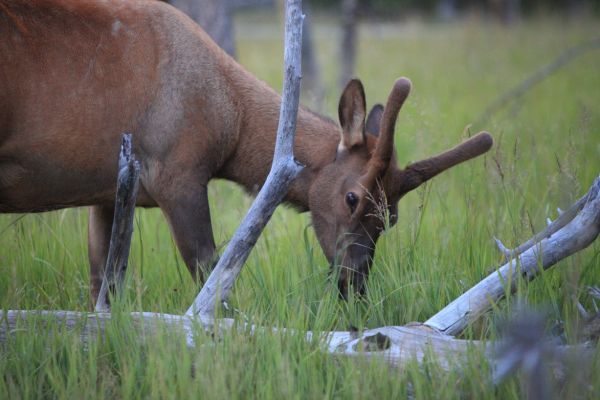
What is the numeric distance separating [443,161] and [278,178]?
108 centimetres

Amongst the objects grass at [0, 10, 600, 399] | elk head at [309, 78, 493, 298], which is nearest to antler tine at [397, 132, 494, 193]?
elk head at [309, 78, 493, 298]

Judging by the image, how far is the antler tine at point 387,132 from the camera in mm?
4047

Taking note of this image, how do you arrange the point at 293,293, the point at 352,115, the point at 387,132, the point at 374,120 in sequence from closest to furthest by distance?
the point at 293,293 → the point at 387,132 → the point at 352,115 → the point at 374,120

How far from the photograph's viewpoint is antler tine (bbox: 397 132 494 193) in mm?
4355

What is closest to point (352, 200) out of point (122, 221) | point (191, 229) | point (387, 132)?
point (387, 132)

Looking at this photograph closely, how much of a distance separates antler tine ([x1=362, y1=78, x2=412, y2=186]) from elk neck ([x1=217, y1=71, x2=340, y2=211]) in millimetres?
423

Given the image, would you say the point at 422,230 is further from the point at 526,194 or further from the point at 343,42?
the point at 343,42

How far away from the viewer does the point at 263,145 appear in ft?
15.7

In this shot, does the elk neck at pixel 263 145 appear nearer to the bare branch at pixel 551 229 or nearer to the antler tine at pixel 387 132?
the antler tine at pixel 387 132

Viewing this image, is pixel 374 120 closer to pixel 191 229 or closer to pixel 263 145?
pixel 263 145

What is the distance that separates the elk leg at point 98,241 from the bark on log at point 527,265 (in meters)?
1.98

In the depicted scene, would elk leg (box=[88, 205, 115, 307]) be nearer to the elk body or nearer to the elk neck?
the elk body

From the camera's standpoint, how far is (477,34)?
16.4 m

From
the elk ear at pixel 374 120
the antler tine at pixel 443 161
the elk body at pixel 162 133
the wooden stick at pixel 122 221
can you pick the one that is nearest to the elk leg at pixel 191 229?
the elk body at pixel 162 133
